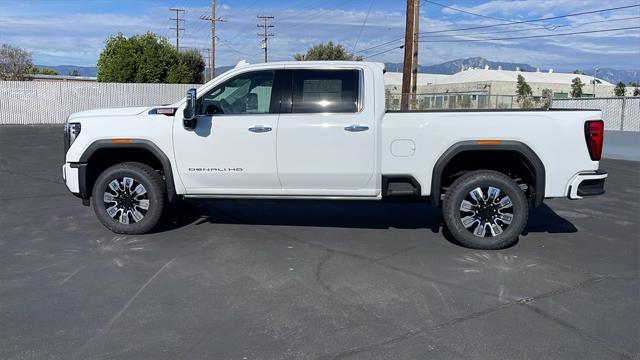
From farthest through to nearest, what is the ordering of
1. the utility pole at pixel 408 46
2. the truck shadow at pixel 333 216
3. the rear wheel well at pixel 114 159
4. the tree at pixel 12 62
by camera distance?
1. the tree at pixel 12 62
2. the utility pole at pixel 408 46
3. the truck shadow at pixel 333 216
4. the rear wheel well at pixel 114 159

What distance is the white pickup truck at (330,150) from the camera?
19.3 feet

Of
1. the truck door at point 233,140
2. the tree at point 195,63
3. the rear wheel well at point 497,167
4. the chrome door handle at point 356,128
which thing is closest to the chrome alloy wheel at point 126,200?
the truck door at point 233,140

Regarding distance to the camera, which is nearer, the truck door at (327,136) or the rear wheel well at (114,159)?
the truck door at (327,136)

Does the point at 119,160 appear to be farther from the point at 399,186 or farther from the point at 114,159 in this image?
the point at 399,186

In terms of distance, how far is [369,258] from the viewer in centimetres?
579

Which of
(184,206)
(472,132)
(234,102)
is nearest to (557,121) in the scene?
(472,132)

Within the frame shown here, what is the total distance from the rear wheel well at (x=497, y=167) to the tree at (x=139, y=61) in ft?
111

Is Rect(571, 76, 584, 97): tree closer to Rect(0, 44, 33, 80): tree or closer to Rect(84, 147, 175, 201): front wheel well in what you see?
Rect(0, 44, 33, 80): tree

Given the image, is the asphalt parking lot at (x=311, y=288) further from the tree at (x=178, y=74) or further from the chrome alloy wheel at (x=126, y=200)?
the tree at (x=178, y=74)

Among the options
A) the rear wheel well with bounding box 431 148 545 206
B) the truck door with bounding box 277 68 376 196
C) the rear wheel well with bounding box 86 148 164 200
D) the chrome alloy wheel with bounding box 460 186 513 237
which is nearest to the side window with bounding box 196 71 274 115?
the truck door with bounding box 277 68 376 196

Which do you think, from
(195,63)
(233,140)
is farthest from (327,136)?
(195,63)

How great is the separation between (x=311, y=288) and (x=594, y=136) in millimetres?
3451

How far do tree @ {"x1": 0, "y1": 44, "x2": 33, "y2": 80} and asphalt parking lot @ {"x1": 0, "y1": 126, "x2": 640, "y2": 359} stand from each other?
4871cm

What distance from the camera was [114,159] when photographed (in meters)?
6.81
